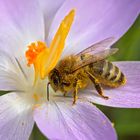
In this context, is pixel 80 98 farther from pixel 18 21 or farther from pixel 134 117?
pixel 134 117

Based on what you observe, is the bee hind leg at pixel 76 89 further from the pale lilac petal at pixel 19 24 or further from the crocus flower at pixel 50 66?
the pale lilac petal at pixel 19 24

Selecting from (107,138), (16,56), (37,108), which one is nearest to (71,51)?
(16,56)

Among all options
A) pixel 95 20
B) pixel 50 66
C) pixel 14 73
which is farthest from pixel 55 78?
pixel 95 20

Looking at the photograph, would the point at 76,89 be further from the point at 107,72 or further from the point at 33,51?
the point at 33,51

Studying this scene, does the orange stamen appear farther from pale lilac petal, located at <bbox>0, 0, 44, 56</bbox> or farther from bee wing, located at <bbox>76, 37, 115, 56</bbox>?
bee wing, located at <bbox>76, 37, 115, 56</bbox>

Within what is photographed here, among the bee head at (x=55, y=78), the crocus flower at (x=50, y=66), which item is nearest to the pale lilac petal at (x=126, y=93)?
the crocus flower at (x=50, y=66)

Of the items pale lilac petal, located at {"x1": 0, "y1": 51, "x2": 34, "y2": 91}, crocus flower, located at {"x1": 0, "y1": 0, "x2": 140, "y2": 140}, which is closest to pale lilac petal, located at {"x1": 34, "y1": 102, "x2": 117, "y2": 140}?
crocus flower, located at {"x1": 0, "y1": 0, "x2": 140, "y2": 140}
